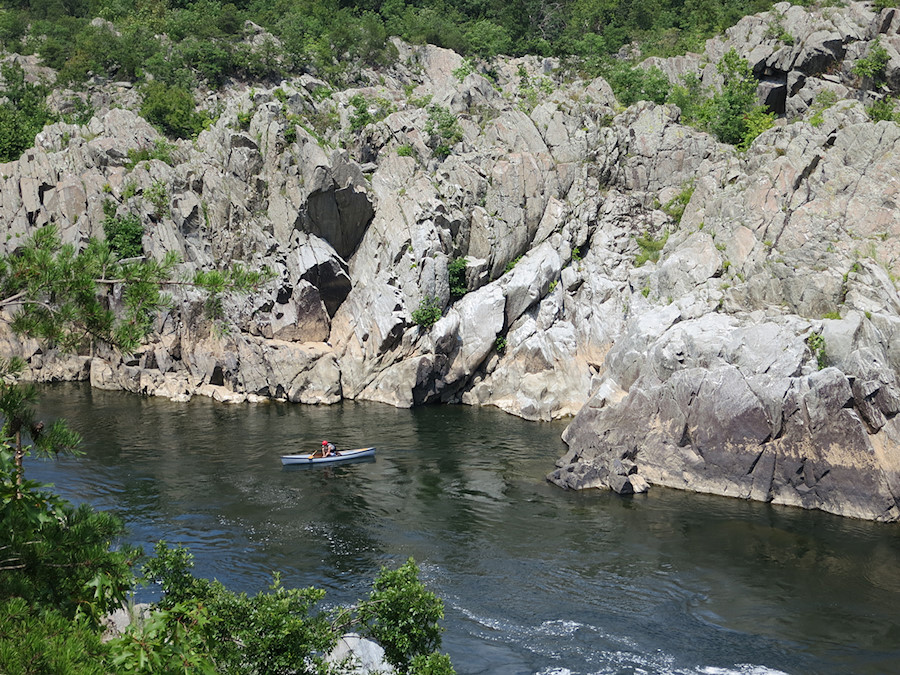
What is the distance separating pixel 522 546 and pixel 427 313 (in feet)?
94.0

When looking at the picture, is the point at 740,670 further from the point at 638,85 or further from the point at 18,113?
the point at 18,113

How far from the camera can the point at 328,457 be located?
136ft

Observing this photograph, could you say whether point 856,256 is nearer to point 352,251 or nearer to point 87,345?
point 352,251

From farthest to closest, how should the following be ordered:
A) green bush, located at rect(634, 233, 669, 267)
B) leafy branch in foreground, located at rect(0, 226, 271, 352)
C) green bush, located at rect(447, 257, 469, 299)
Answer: green bush, located at rect(447, 257, 469, 299)
green bush, located at rect(634, 233, 669, 267)
leafy branch in foreground, located at rect(0, 226, 271, 352)

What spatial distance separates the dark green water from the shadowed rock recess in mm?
4551

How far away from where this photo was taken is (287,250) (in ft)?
197

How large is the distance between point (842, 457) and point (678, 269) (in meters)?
18.9

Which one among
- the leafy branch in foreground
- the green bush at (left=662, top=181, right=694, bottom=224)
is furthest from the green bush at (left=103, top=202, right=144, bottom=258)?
the leafy branch in foreground

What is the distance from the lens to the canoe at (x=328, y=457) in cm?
4122

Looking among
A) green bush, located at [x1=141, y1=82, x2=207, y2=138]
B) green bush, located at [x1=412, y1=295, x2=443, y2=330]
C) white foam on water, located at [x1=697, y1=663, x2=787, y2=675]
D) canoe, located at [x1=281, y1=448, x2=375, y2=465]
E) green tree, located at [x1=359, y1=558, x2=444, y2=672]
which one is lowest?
white foam on water, located at [x1=697, y1=663, x2=787, y2=675]

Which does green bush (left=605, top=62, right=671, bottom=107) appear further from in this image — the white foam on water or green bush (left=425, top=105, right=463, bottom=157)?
the white foam on water

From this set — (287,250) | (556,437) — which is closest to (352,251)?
(287,250)

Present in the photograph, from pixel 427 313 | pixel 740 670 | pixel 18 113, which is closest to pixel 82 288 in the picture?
pixel 740 670

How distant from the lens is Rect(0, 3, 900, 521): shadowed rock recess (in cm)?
4075
